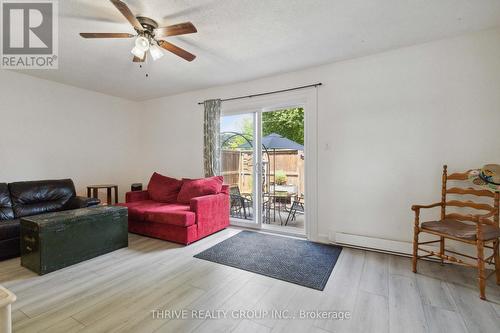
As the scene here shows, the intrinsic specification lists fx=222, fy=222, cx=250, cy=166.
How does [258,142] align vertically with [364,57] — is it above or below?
below

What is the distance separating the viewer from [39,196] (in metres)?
3.30

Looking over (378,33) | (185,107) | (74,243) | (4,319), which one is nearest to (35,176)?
(74,243)

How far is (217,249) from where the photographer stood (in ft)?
9.56

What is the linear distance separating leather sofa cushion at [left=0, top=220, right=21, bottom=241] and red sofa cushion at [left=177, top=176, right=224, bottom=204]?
1949 mm

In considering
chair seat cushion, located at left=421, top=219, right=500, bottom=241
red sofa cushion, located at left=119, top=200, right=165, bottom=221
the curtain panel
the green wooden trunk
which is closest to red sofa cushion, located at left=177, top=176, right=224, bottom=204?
the curtain panel

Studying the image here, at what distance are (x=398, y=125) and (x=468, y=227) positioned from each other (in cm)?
128

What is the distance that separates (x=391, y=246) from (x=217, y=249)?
2165 mm

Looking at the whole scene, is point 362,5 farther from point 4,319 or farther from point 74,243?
point 74,243

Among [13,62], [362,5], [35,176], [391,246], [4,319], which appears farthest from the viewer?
[35,176]

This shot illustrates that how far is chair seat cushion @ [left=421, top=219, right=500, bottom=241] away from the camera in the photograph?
6.29 ft

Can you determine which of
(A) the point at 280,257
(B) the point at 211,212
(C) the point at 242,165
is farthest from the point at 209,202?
(A) the point at 280,257

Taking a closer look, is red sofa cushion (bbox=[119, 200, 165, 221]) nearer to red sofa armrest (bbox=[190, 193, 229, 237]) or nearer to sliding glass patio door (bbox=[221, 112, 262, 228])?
red sofa armrest (bbox=[190, 193, 229, 237])

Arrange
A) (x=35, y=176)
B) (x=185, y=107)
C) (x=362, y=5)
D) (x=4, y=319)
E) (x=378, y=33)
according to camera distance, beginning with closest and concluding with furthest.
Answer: (x=4, y=319)
(x=362, y=5)
(x=378, y=33)
(x=35, y=176)
(x=185, y=107)

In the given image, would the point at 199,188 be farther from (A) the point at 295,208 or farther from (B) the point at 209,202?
(A) the point at 295,208
